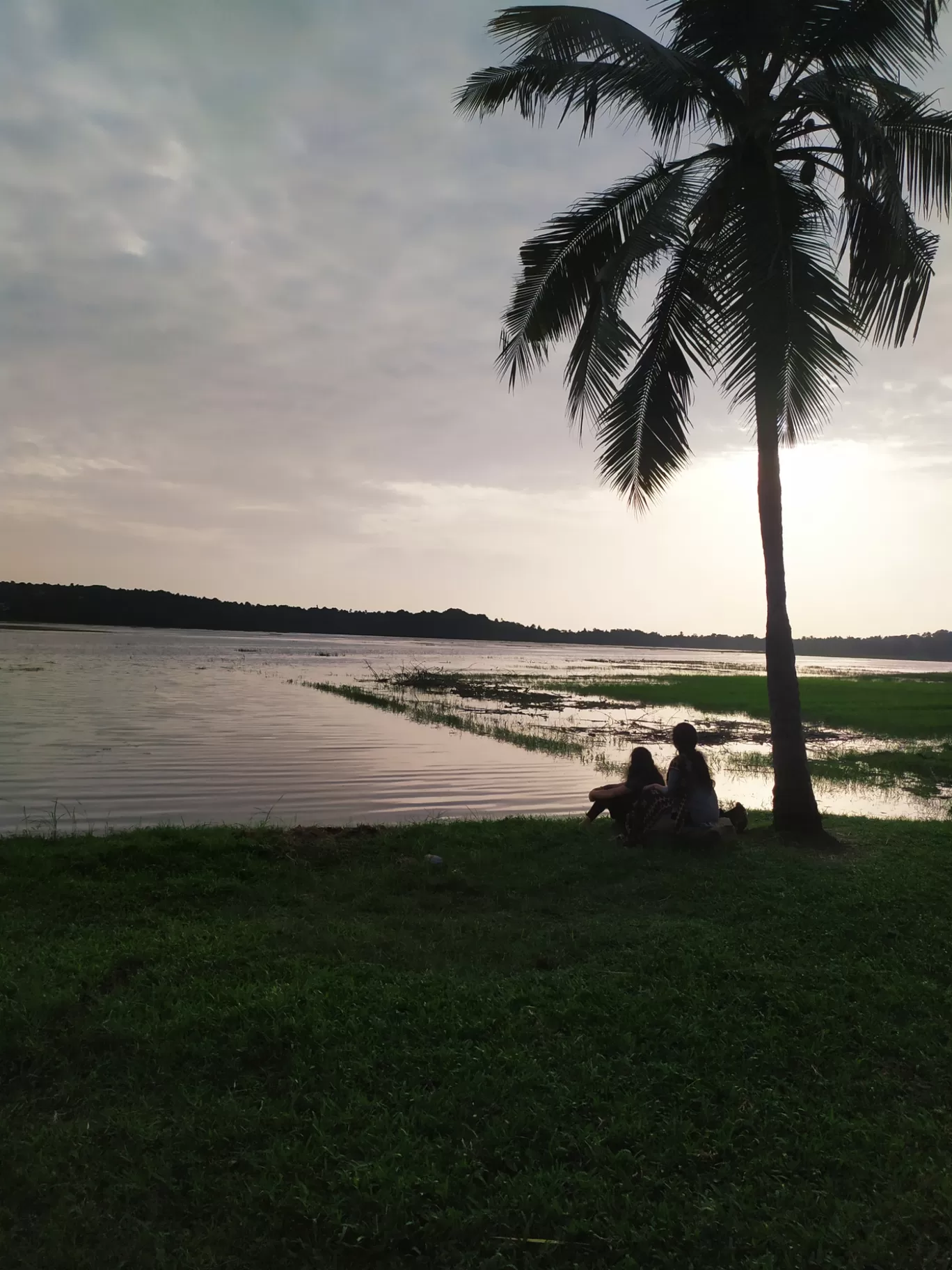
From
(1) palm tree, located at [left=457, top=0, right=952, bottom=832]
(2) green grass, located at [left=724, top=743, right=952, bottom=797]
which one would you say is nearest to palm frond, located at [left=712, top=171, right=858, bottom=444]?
(1) palm tree, located at [left=457, top=0, right=952, bottom=832]

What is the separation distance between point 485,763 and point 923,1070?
48.8 feet

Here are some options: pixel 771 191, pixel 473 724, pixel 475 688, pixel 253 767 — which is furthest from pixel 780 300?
pixel 475 688

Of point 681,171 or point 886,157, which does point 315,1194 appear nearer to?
point 886,157

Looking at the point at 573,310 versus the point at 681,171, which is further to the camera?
the point at 573,310

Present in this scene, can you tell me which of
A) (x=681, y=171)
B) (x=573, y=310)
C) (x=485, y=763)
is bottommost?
(x=485, y=763)

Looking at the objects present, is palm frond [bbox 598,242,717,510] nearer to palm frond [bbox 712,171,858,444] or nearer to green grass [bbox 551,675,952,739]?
palm frond [bbox 712,171,858,444]

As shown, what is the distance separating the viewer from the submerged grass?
22266 millimetres

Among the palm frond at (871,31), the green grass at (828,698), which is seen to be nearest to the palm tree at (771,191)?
the palm frond at (871,31)

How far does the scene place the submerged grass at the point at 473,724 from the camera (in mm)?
22266

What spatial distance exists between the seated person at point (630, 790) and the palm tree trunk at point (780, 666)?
1733 millimetres

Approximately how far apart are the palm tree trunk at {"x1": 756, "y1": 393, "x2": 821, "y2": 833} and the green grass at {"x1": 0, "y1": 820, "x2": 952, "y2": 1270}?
2415mm

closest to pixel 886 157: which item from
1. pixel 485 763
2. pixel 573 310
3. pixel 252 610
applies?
pixel 573 310

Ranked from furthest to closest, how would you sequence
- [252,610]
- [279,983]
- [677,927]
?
[252,610] < [677,927] < [279,983]

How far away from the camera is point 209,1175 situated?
376 centimetres
